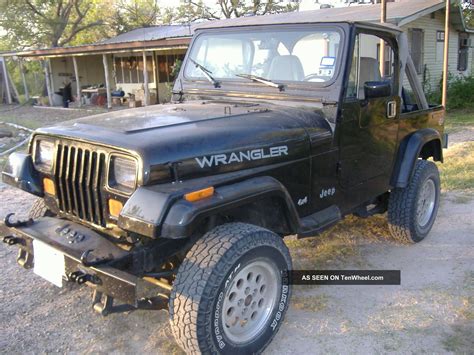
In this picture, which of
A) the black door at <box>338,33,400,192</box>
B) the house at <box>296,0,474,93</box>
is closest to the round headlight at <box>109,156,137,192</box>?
the black door at <box>338,33,400,192</box>

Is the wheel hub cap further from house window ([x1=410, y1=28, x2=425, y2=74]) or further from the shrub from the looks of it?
the shrub

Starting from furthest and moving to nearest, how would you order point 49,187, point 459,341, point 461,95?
point 461,95 → point 49,187 → point 459,341

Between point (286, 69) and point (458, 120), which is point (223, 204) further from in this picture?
point (458, 120)

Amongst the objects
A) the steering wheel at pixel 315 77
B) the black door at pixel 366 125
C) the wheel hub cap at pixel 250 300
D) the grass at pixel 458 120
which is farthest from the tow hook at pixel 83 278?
the grass at pixel 458 120

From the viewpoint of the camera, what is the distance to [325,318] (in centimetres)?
335

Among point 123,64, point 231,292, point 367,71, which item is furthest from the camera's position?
point 123,64

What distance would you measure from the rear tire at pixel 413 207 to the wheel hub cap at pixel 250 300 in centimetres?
197

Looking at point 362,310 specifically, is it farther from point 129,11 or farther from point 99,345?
point 129,11

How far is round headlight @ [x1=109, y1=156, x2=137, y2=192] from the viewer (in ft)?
8.50

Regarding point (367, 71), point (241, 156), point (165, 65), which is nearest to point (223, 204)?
point (241, 156)

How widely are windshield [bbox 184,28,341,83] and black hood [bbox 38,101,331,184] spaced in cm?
35

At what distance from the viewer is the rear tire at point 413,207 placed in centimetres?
445

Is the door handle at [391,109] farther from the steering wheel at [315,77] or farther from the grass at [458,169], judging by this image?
the grass at [458,169]

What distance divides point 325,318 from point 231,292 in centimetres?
95
